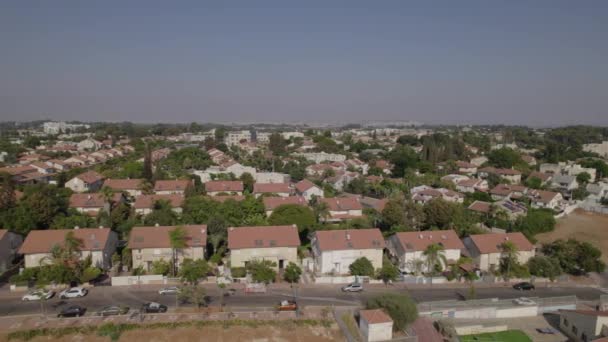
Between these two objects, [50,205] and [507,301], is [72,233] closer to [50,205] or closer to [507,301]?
[50,205]

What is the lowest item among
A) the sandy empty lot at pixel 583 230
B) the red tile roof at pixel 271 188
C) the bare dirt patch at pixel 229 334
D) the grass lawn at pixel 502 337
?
the grass lawn at pixel 502 337

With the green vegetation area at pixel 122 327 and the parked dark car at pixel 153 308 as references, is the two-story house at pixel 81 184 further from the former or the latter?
the green vegetation area at pixel 122 327

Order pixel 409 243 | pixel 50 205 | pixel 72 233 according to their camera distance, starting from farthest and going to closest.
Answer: pixel 50 205
pixel 409 243
pixel 72 233

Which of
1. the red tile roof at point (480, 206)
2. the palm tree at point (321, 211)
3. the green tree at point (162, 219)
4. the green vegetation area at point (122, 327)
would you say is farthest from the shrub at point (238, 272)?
the red tile roof at point (480, 206)

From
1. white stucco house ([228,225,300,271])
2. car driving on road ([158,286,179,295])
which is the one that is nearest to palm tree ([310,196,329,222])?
white stucco house ([228,225,300,271])

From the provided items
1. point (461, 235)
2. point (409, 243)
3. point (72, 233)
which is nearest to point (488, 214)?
point (461, 235)

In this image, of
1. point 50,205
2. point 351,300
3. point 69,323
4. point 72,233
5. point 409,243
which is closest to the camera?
point 69,323
